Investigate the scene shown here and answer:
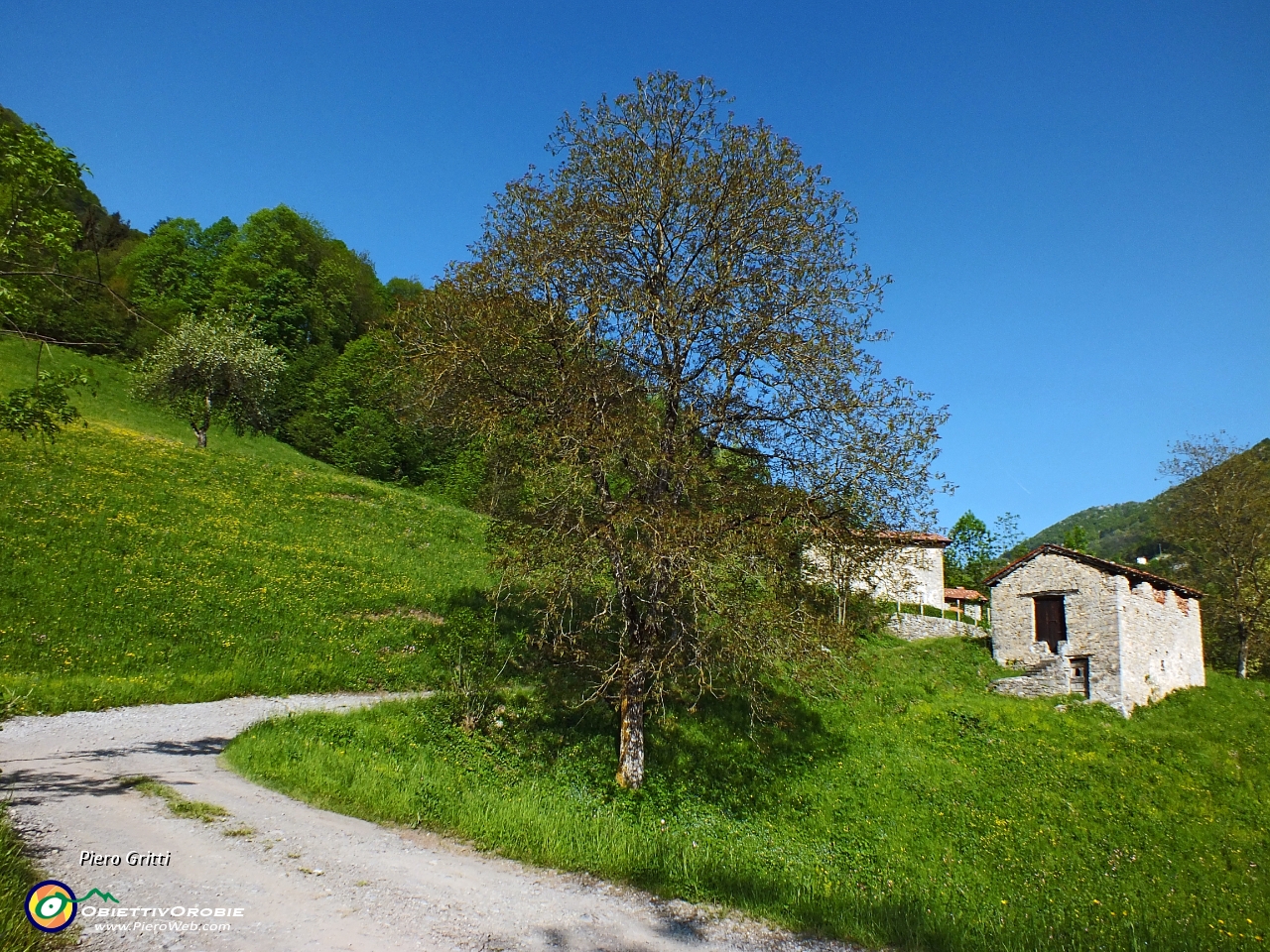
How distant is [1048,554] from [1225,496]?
16.1 m

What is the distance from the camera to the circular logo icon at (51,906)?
479 cm

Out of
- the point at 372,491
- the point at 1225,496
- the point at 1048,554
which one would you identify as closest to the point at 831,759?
the point at 1048,554

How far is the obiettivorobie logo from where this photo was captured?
4789mm

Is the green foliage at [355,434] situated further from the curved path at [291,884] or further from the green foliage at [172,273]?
the curved path at [291,884]

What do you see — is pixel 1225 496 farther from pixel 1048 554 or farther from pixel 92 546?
pixel 92 546

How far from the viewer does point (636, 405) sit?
1273cm

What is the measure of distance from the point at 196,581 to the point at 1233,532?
1799 inches

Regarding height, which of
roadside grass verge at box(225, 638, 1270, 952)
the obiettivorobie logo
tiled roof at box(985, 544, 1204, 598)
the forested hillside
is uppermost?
the forested hillside

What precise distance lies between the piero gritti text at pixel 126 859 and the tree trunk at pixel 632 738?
7.12 metres

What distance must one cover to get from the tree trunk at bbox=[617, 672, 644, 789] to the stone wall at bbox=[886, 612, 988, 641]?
23975 mm

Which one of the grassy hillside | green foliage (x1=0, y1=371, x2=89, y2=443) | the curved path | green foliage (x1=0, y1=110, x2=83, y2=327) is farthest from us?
the grassy hillside

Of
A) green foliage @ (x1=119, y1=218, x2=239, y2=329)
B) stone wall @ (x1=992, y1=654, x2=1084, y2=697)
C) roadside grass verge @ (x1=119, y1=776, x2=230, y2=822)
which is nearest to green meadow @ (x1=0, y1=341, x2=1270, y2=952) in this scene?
Result: roadside grass verge @ (x1=119, y1=776, x2=230, y2=822)

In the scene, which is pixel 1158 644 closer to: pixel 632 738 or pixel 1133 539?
pixel 632 738

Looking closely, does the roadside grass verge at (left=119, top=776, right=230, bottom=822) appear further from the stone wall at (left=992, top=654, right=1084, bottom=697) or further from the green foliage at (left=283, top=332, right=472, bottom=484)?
the green foliage at (left=283, top=332, right=472, bottom=484)
